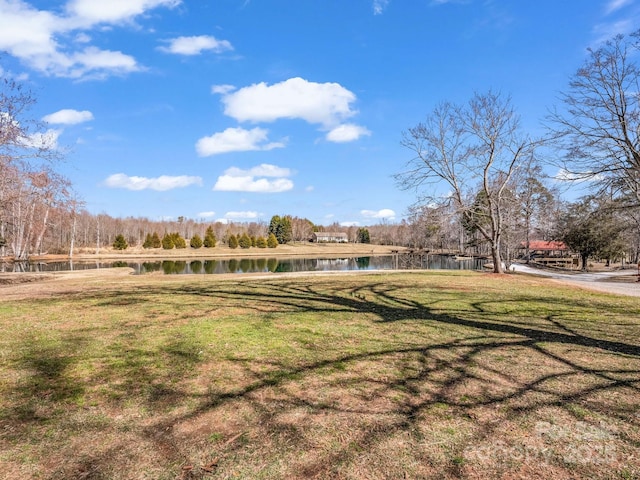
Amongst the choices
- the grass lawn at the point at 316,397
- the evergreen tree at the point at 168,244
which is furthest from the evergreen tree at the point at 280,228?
the grass lawn at the point at 316,397

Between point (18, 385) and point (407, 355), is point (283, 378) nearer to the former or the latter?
point (407, 355)

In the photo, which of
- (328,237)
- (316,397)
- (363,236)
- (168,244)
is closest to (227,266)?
(168,244)

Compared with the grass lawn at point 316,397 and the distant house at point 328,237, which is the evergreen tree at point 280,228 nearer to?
the distant house at point 328,237

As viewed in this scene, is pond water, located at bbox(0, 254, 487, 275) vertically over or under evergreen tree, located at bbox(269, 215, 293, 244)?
under

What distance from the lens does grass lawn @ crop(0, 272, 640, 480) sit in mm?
2695

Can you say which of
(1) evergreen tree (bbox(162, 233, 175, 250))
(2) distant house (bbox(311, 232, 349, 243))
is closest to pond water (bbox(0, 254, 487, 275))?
(1) evergreen tree (bbox(162, 233, 175, 250))

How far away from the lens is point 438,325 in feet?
22.4

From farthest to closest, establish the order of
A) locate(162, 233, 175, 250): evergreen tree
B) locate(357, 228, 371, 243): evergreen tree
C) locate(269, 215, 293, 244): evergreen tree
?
locate(357, 228, 371, 243): evergreen tree → locate(269, 215, 293, 244): evergreen tree → locate(162, 233, 175, 250): evergreen tree

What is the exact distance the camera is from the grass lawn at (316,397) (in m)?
2.70

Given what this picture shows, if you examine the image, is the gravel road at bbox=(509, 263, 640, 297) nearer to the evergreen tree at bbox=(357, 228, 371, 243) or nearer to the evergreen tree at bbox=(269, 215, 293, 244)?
the evergreen tree at bbox=(269, 215, 293, 244)

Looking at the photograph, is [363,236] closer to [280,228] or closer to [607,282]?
[280,228]

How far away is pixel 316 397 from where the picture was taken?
371cm

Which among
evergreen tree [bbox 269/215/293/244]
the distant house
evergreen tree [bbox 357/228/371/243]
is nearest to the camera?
evergreen tree [bbox 269/215/293/244]

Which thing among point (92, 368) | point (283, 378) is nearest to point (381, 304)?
point (283, 378)
